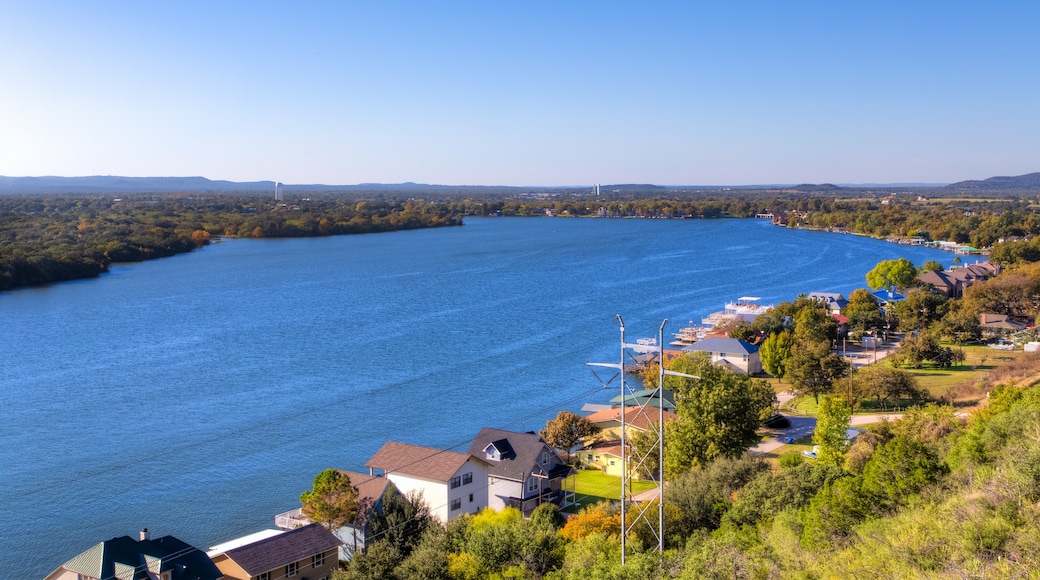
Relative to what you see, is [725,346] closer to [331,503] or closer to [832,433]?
[832,433]

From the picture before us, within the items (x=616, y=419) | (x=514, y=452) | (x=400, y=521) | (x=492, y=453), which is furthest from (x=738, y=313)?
(x=400, y=521)

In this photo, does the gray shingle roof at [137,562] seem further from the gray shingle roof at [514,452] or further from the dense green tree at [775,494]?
the dense green tree at [775,494]

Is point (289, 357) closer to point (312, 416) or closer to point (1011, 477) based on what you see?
point (312, 416)

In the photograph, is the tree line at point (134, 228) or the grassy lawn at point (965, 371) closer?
the grassy lawn at point (965, 371)

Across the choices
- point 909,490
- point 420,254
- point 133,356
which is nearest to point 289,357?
point 133,356

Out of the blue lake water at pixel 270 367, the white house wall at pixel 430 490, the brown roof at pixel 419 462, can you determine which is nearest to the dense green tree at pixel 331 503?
the white house wall at pixel 430 490

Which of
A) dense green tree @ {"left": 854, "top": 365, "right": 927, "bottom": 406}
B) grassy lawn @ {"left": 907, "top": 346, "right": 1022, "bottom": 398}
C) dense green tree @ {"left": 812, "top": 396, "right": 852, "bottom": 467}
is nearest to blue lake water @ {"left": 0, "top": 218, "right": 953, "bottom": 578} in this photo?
dense green tree @ {"left": 854, "top": 365, "right": 927, "bottom": 406}

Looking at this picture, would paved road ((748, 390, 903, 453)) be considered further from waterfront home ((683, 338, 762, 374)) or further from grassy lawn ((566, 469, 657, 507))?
waterfront home ((683, 338, 762, 374))
